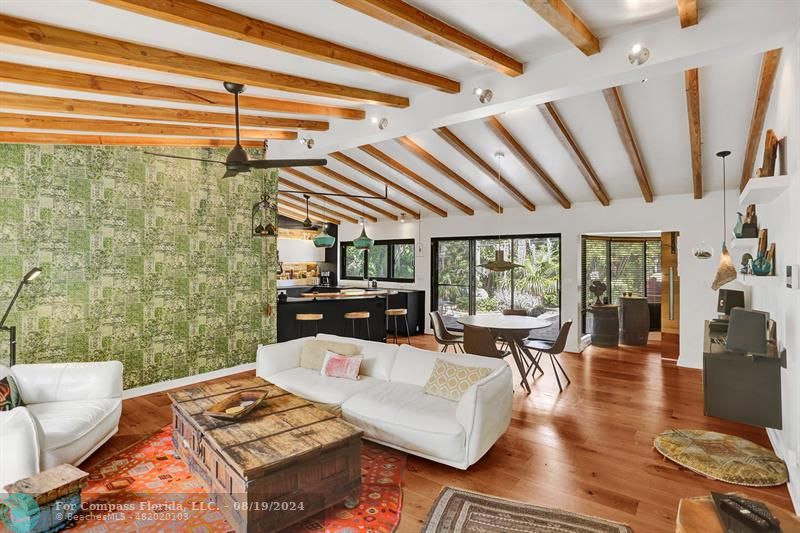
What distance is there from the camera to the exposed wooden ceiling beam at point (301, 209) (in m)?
10.3

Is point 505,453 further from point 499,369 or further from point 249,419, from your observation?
point 249,419

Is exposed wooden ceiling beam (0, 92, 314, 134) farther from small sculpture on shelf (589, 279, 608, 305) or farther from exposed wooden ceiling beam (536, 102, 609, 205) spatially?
small sculpture on shelf (589, 279, 608, 305)

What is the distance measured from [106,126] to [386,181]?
14.6ft

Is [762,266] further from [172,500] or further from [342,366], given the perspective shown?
[172,500]

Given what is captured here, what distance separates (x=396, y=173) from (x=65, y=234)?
472cm

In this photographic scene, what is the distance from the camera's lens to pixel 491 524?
2566 mm

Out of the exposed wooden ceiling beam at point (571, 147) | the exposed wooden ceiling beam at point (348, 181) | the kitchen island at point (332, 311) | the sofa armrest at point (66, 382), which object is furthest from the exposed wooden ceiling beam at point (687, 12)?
the kitchen island at point (332, 311)

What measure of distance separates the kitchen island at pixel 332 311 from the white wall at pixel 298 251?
152 inches

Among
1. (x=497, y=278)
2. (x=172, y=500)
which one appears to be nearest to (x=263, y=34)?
(x=172, y=500)

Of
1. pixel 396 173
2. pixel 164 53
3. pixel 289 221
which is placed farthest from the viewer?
pixel 289 221

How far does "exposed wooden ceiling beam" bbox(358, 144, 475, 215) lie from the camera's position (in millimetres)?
6395

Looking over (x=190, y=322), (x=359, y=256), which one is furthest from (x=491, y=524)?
(x=359, y=256)

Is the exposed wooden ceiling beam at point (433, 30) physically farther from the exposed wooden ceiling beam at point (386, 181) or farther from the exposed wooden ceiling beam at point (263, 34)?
the exposed wooden ceiling beam at point (386, 181)

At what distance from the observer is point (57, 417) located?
3139mm
